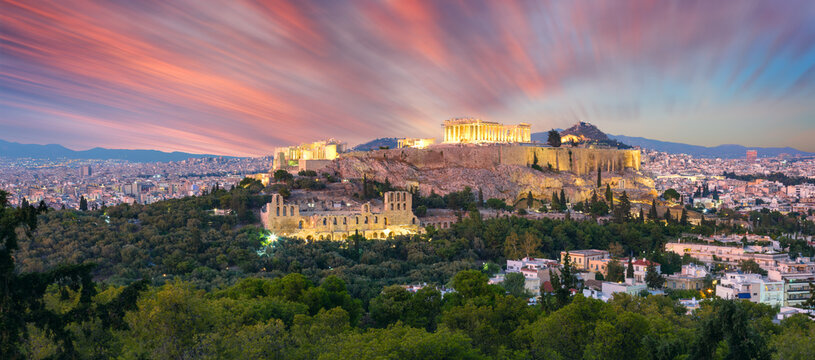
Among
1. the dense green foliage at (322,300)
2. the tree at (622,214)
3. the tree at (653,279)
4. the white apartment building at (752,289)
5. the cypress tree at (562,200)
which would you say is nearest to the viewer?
the dense green foliage at (322,300)

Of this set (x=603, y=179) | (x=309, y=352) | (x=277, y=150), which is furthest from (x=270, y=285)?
(x=603, y=179)

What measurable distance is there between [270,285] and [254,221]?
749 inches

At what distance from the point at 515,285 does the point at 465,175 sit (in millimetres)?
33601

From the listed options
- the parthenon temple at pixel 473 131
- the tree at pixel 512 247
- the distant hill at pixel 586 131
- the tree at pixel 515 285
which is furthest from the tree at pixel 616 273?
the distant hill at pixel 586 131

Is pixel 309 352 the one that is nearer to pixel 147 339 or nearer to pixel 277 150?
pixel 147 339

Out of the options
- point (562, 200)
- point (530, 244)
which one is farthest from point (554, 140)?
point (530, 244)

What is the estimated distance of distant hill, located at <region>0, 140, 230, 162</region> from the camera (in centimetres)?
7812

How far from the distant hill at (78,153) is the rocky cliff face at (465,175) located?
150ft

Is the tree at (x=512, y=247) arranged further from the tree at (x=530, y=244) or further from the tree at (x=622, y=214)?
the tree at (x=622, y=214)

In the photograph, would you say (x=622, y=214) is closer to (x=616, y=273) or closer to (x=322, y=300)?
(x=616, y=273)

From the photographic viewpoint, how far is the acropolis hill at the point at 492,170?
5822 centimetres

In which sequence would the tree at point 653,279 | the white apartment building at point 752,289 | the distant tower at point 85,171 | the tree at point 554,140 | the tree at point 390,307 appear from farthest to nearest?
the distant tower at point 85,171, the tree at point 554,140, the tree at point 653,279, the white apartment building at point 752,289, the tree at point 390,307

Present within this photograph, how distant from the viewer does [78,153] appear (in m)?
107

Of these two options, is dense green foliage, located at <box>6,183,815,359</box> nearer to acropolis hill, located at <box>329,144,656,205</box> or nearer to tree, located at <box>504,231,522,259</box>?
tree, located at <box>504,231,522,259</box>
